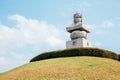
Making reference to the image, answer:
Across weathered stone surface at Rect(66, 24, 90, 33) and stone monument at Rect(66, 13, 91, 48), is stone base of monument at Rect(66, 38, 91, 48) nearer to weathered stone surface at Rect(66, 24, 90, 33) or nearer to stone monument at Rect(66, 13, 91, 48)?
stone monument at Rect(66, 13, 91, 48)

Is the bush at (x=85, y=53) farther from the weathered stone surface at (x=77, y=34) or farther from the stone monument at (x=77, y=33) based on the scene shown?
the weathered stone surface at (x=77, y=34)

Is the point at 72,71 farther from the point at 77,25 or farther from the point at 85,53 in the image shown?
the point at 77,25

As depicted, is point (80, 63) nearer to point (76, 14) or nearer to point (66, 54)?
point (66, 54)

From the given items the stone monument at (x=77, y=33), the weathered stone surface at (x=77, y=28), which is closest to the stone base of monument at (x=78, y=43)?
the stone monument at (x=77, y=33)

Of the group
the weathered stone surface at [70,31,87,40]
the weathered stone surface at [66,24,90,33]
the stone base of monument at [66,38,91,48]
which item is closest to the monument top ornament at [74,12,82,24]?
the weathered stone surface at [66,24,90,33]

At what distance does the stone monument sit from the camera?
36469 millimetres

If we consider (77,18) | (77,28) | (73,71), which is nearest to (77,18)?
(77,18)

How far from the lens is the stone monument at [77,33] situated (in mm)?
36469

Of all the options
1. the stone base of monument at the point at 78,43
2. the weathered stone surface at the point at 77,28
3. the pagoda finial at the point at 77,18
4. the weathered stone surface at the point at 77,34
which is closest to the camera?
the stone base of monument at the point at 78,43

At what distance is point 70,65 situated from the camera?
2366 centimetres

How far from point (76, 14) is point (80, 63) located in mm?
15440

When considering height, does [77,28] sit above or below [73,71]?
above

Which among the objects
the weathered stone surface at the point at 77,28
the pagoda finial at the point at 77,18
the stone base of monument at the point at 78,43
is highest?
the pagoda finial at the point at 77,18

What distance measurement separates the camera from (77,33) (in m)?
37.0
